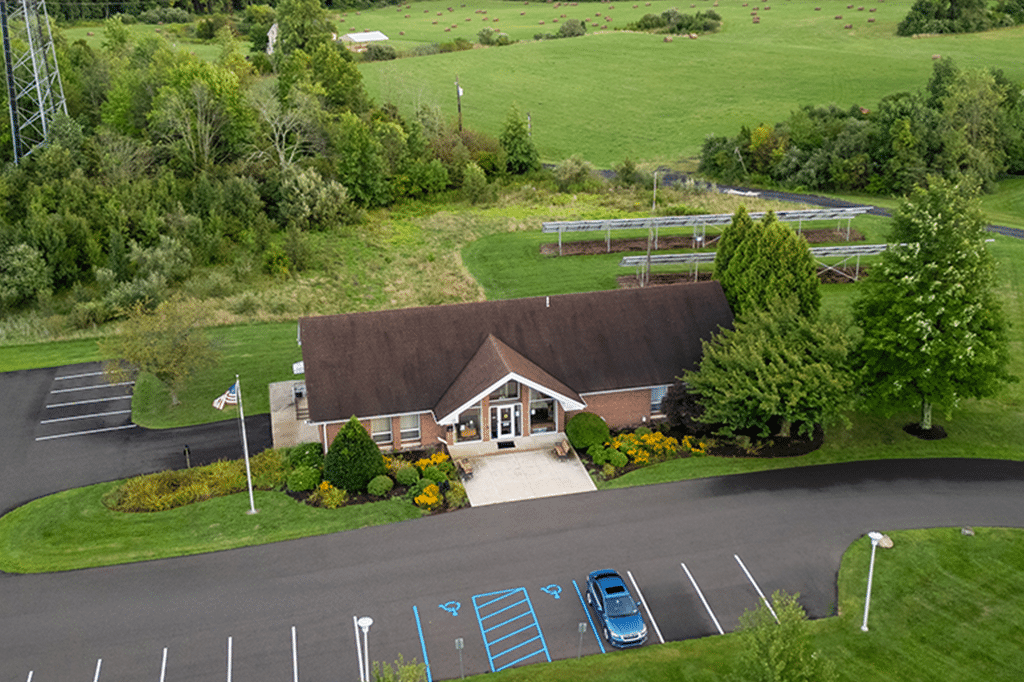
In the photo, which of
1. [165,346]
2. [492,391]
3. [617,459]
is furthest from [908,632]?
[165,346]

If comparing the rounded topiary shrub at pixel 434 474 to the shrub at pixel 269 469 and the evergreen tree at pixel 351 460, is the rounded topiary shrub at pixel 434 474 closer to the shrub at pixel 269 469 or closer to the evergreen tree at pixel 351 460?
A: the evergreen tree at pixel 351 460

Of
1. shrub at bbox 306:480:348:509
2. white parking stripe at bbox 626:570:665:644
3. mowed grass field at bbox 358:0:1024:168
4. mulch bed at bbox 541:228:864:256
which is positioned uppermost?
mowed grass field at bbox 358:0:1024:168

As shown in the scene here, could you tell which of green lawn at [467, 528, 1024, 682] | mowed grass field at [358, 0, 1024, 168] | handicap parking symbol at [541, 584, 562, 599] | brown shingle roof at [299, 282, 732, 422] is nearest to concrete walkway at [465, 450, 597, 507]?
brown shingle roof at [299, 282, 732, 422]

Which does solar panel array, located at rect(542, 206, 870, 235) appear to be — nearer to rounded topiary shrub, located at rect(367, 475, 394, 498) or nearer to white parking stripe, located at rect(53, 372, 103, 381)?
white parking stripe, located at rect(53, 372, 103, 381)

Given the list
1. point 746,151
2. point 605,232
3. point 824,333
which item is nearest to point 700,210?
point 605,232

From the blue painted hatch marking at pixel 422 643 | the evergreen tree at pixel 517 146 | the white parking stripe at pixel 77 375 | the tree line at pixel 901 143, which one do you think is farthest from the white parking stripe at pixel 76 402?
the tree line at pixel 901 143

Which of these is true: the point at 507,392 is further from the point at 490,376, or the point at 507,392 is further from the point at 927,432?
the point at 927,432
